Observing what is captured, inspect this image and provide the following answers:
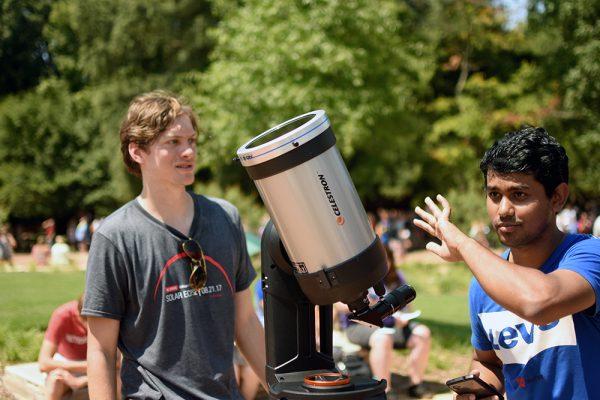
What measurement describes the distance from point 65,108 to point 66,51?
3.50 metres

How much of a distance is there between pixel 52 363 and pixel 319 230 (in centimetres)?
395

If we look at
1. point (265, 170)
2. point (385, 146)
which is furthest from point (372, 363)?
point (385, 146)

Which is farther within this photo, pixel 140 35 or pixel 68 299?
pixel 140 35

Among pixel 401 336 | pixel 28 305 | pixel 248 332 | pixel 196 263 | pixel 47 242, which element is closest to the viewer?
pixel 196 263

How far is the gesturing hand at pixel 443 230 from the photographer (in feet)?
7.10

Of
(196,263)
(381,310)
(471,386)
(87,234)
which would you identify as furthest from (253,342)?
(87,234)

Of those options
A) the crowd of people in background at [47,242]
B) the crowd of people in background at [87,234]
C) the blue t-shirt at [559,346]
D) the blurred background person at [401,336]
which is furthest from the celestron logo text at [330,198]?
the crowd of people in background at [87,234]

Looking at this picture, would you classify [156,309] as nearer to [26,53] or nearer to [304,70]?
[304,70]

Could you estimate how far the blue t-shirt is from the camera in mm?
2258

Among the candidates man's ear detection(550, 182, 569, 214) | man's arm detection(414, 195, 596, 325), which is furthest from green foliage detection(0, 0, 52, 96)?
man's arm detection(414, 195, 596, 325)

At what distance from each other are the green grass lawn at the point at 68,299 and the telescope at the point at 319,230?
5.56 m

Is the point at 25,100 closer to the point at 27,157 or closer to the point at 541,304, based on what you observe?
the point at 27,157

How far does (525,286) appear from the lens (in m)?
1.98

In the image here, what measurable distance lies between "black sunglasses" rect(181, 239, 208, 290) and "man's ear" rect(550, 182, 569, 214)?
4.42 feet
